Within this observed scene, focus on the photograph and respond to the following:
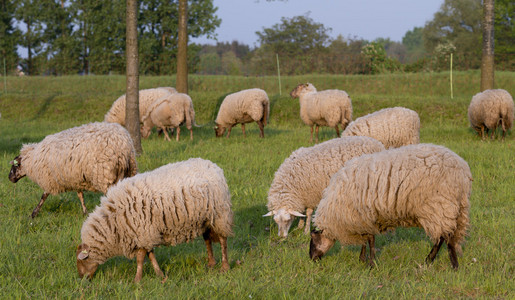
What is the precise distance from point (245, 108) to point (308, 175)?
29.3 ft

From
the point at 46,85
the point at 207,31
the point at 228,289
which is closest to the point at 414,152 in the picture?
the point at 228,289

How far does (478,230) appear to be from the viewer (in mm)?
6098

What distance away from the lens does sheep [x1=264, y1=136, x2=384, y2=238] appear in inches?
249

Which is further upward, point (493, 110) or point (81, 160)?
point (493, 110)

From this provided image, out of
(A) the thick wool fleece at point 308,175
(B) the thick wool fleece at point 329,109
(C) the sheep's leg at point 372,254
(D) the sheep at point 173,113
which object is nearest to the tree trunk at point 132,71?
(D) the sheep at point 173,113

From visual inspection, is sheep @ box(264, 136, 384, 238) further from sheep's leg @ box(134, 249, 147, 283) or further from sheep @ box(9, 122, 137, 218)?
sheep @ box(9, 122, 137, 218)

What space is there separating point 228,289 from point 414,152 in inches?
92.8

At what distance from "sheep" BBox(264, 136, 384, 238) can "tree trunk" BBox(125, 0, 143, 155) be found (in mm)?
5710

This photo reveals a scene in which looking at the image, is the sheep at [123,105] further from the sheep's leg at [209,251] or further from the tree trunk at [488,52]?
the sheep's leg at [209,251]

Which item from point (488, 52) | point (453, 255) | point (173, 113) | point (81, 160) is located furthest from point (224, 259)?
point (488, 52)

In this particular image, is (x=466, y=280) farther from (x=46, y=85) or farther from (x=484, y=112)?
(x=46, y=85)

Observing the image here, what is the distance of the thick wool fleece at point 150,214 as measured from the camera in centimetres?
469

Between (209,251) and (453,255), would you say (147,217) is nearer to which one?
(209,251)

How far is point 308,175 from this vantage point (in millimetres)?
6395
